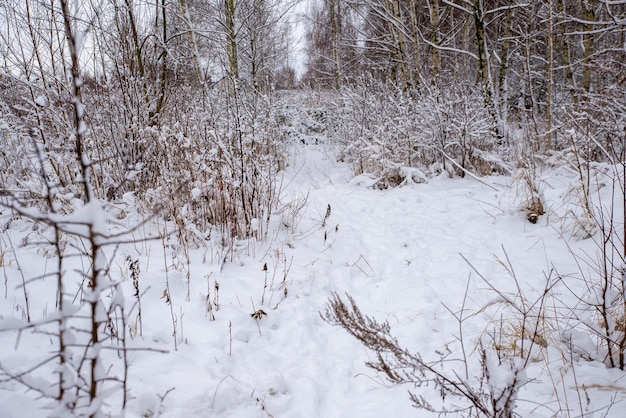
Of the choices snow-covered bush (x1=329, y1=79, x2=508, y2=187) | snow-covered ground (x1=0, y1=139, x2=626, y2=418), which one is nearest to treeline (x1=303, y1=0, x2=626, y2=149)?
snow-covered bush (x1=329, y1=79, x2=508, y2=187)

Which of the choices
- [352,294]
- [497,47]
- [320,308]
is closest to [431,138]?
[352,294]

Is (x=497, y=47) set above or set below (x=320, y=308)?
above

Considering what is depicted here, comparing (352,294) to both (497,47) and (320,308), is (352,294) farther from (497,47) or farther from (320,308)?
(497,47)

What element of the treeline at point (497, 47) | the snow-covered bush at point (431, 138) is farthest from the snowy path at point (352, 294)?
the treeline at point (497, 47)

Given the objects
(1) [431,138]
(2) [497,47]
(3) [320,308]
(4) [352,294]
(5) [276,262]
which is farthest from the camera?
(2) [497,47]

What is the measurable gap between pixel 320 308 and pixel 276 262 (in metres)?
0.65

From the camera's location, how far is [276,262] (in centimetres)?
290

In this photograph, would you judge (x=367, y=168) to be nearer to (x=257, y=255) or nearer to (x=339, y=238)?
(x=339, y=238)

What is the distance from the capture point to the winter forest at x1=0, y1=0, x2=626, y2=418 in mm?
1179

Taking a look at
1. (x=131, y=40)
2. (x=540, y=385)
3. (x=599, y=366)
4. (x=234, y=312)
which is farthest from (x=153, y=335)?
(x=131, y=40)

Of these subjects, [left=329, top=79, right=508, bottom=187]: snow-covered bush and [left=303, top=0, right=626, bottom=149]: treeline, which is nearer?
[left=329, top=79, right=508, bottom=187]: snow-covered bush

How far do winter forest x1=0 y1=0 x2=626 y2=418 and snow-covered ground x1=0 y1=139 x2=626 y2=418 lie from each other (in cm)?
1

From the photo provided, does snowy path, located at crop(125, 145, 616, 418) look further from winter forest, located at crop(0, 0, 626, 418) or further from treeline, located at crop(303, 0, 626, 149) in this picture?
treeline, located at crop(303, 0, 626, 149)

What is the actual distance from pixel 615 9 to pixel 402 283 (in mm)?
13888
